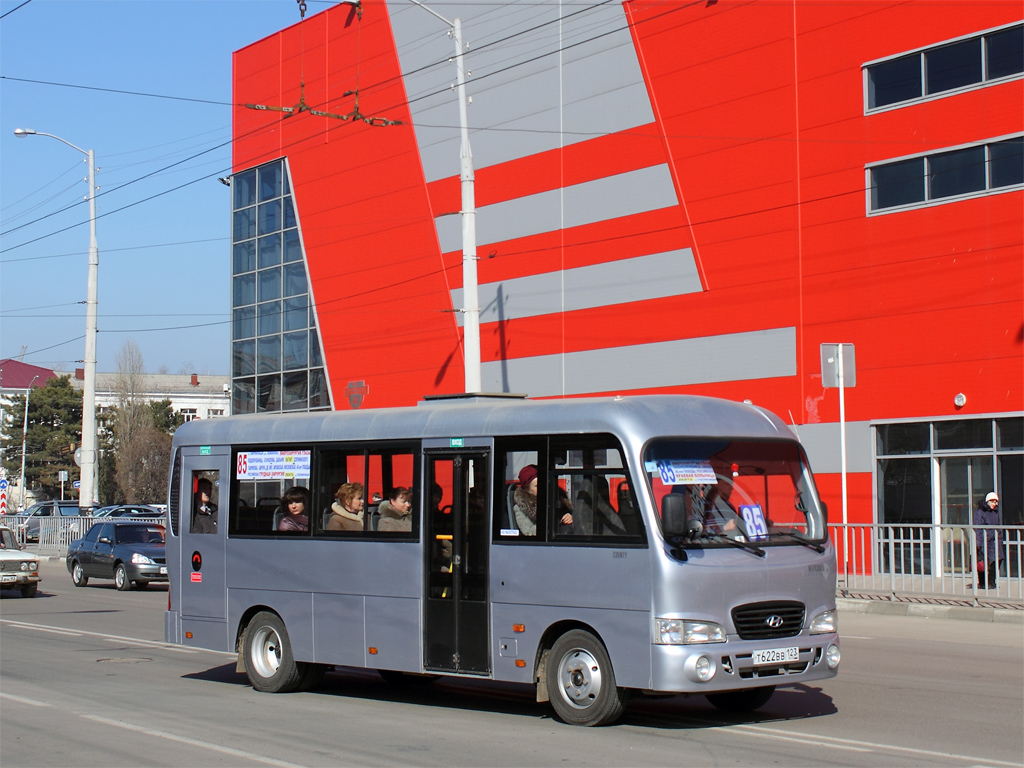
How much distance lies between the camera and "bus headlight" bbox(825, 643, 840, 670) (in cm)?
921

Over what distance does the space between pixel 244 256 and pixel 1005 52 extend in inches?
1100

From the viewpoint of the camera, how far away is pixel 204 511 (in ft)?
40.7

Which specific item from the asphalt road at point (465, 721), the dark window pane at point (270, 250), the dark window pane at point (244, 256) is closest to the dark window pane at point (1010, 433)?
the asphalt road at point (465, 721)

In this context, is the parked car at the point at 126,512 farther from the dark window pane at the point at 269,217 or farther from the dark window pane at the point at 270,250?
the dark window pane at the point at 269,217

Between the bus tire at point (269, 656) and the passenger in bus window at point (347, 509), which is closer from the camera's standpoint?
the passenger in bus window at point (347, 509)

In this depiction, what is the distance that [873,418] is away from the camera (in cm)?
2502

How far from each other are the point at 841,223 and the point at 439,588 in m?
18.0

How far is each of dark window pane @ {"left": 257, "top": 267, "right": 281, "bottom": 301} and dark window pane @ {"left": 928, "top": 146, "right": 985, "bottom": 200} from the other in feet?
78.9

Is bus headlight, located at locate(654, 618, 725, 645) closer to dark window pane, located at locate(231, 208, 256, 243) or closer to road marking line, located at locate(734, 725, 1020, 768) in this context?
road marking line, located at locate(734, 725, 1020, 768)

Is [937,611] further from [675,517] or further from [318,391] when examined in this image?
[318,391]

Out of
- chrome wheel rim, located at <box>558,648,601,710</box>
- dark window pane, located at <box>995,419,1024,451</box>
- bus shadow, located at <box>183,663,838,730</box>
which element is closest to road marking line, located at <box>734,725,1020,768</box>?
bus shadow, located at <box>183,663,838,730</box>

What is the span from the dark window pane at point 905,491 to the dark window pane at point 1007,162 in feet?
18.5

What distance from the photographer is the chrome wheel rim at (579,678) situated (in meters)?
9.06

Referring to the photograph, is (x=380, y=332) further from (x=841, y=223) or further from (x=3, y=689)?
(x=3, y=689)
